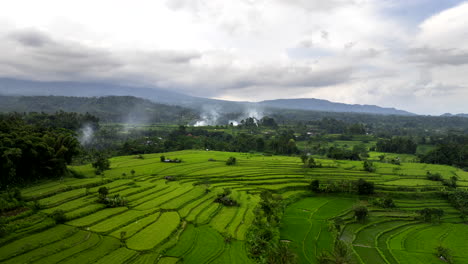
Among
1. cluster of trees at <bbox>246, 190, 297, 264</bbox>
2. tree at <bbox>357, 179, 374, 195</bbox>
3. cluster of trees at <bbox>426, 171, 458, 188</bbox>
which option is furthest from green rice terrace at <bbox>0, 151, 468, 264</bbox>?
tree at <bbox>357, 179, 374, 195</bbox>

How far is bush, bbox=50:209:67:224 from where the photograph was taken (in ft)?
74.1

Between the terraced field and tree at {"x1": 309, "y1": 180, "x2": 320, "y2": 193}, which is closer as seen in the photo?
the terraced field

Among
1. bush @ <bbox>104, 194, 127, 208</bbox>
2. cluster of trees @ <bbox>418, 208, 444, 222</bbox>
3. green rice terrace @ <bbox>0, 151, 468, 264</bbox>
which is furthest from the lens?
cluster of trees @ <bbox>418, 208, 444, 222</bbox>

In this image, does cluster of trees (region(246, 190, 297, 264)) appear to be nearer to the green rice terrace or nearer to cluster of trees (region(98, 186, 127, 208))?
the green rice terrace

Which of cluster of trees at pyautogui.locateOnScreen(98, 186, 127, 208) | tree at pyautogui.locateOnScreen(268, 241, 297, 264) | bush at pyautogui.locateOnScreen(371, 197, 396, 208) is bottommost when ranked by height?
bush at pyautogui.locateOnScreen(371, 197, 396, 208)

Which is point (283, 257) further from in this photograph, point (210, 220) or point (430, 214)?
point (430, 214)

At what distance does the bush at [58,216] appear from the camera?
22.6 metres

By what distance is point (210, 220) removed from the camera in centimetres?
2797

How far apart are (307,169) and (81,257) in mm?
42809

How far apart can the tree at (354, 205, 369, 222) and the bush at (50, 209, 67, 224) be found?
3296cm

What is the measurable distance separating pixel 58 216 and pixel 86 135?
72180 mm

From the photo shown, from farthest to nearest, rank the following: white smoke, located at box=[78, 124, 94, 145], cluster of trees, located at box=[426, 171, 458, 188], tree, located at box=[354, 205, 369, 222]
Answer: white smoke, located at box=[78, 124, 94, 145], cluster of trees, located at box=[426, 171, 458, 188], tree, located at box=[354, 205, 369, 222]

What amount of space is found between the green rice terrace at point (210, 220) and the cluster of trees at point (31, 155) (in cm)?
242

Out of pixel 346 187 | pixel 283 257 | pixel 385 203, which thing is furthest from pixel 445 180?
pixel 283 257
